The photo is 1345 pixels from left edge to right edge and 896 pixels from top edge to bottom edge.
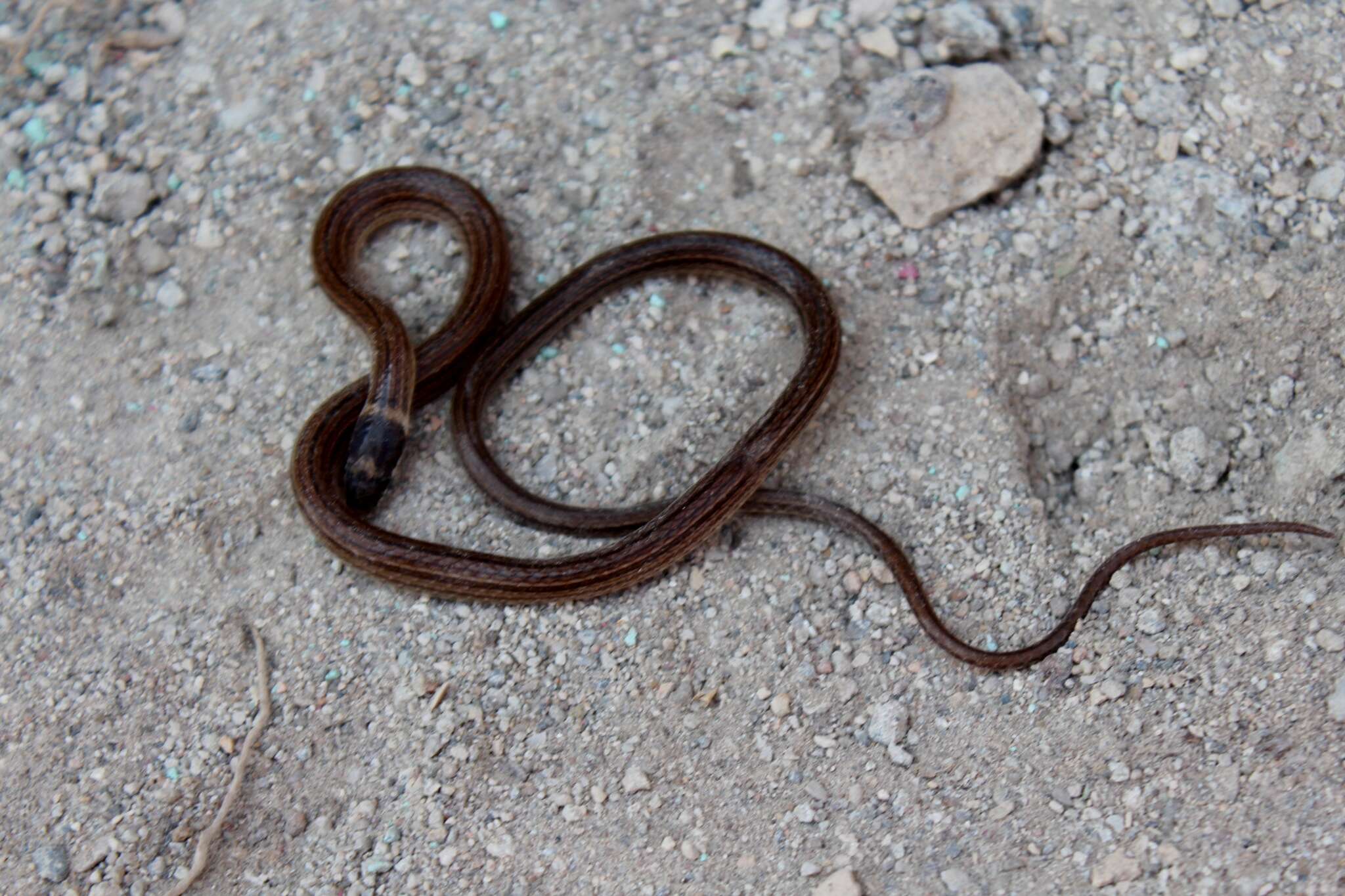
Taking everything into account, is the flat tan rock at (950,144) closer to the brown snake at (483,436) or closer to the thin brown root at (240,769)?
the brown snake at (483,436)

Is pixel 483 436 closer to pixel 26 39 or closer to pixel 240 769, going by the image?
pixel 240 769

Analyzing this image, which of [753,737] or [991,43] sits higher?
[991,43]

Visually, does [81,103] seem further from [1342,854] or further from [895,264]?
[1342,854]

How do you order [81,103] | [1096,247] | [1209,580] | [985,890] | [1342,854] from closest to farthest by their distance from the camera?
[1342,854]
[985,890]
[1209,580]
[1096,247]
[81,103]

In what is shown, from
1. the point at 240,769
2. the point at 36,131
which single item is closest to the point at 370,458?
the point at 240,769

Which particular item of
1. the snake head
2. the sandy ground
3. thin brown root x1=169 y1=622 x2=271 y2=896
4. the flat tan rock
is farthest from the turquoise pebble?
the flat tan rock

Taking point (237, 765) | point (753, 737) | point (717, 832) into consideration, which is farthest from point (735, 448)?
point (237, 765)
